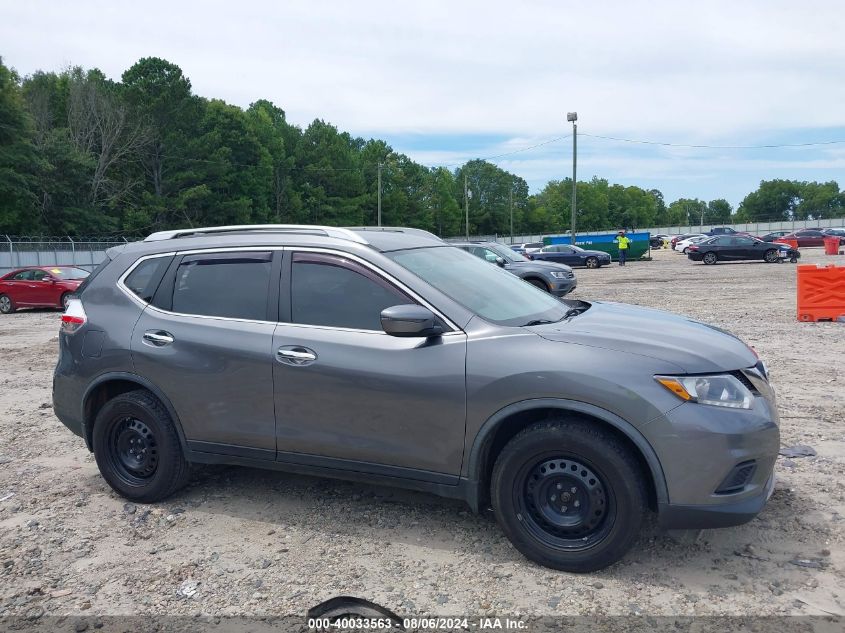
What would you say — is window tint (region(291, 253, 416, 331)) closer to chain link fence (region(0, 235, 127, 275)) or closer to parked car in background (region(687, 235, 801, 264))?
chain link fence (region(0, 235, 127, 275))

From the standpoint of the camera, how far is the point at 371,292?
13.6ft

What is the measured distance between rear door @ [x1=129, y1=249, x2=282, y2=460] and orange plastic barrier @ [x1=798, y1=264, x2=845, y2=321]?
440 inches

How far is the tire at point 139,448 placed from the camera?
4.61 metres

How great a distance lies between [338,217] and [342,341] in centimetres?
8331

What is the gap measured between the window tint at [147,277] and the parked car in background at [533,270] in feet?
37.7

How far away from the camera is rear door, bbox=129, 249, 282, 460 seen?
169 inches

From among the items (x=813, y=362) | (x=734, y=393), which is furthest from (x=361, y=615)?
(x=813, y=362)

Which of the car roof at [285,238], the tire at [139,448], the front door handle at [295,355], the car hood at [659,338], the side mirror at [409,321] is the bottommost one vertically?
the tire at [139,448]

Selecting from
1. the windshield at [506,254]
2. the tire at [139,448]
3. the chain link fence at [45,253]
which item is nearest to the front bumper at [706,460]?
the tire at [139,448]

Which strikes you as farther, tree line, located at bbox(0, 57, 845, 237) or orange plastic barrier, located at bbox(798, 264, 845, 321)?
tree line, located at bbox(0, 57, 845, 237)

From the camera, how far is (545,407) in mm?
3578

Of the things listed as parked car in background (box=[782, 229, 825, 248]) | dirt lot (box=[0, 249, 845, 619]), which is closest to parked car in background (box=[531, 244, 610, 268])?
parked car in background (box=[782, 229, 825, 248])

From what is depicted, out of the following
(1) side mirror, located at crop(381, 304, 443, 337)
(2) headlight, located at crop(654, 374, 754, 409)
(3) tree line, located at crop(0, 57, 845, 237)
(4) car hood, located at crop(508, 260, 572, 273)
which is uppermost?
(3) tree line, located at crop(0, 57, 845, 237)

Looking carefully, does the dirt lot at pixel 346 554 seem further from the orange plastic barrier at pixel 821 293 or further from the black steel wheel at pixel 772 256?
the black steel wheel at pixel 772 256
